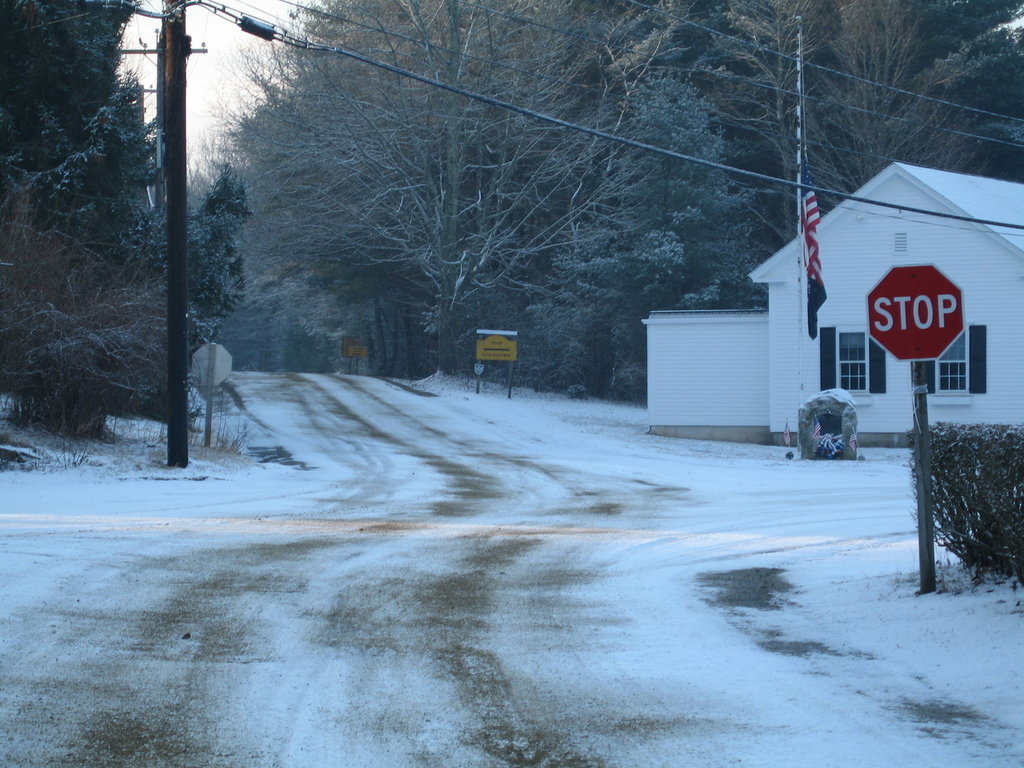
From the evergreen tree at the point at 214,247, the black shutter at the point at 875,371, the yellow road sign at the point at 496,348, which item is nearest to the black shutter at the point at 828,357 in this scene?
the black shutter at the point at 875,371

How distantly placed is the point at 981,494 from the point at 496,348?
2985cm

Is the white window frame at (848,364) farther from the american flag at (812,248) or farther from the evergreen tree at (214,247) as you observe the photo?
the evergreen tree at (214,247)

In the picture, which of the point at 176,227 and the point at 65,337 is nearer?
the point at 65,337

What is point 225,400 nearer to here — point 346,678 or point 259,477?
point 259,477

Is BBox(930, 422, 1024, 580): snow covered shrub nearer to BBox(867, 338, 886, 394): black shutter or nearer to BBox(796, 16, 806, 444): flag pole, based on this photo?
BBox(796, 16, 806, 444): flag pole

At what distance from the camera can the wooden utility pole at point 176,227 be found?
17406mm

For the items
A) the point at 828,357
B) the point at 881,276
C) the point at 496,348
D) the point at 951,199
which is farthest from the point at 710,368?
the point at 496,348

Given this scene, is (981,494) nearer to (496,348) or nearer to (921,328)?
(921,328)

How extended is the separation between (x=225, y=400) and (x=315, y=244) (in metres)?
8.85

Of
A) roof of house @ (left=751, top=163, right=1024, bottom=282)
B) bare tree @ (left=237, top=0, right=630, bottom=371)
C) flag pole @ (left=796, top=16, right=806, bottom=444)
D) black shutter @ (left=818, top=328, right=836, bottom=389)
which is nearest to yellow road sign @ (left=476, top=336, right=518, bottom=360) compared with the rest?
bare tree @ (left=237, top=0, right=630, bottom=371)

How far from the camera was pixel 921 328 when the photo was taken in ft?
25.9

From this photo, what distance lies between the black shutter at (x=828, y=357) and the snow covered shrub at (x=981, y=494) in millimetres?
22297

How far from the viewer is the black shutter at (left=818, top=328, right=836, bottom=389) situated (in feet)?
98.2

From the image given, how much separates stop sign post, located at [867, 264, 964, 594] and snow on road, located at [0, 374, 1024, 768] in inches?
23.5
